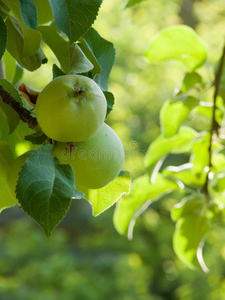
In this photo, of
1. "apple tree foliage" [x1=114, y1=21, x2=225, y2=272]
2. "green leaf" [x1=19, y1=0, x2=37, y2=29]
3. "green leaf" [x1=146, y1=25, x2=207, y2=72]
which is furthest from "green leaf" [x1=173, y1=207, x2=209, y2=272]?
"green leaf" [x1=19, y1=0, x2=37, y2=29]

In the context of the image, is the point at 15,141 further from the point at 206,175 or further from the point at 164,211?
the point at 164,211

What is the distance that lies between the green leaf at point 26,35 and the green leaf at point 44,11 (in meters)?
0.04

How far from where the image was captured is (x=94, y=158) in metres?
0.35

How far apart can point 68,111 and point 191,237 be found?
1.55 feet

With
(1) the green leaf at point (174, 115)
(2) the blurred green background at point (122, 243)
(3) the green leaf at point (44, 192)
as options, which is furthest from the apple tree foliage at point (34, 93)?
(2) the blurred green background at point (122, 243)

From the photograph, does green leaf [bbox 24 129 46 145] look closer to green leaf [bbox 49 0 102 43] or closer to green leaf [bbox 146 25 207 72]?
green leaf [bbox 49 0 102 43]

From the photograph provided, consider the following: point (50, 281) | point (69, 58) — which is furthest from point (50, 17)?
point (50, 281)

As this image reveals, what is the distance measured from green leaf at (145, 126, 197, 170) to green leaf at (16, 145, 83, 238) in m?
0.42

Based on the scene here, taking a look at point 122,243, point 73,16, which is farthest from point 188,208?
point 122,243

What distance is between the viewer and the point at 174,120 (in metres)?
0.73

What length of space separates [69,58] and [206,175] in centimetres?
43

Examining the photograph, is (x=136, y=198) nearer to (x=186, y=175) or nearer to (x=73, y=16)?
(x=186, y=175)

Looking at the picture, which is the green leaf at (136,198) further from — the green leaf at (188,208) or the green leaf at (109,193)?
the green leaf at (109,193)

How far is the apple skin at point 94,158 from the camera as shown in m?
0.35
